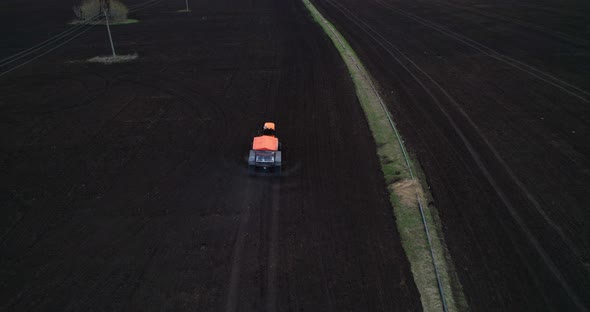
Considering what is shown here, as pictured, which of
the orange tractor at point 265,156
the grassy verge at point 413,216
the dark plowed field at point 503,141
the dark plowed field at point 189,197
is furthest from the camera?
the orange tractor at point 265,156

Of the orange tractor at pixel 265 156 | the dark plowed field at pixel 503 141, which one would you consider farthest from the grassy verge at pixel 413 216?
the orange tractor at pixel 265 156

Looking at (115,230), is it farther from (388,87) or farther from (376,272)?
(388,87)

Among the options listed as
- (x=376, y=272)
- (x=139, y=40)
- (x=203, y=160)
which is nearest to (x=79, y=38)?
(x=139, y=40)

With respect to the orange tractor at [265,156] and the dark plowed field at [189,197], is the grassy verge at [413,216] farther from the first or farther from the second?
the orange tractor at [265,156]

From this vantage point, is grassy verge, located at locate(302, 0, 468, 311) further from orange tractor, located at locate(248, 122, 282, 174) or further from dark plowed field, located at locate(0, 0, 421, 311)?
orange tractor, located at locate(248, 122, 282, 174)

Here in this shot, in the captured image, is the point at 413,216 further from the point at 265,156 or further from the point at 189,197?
the point at 189,197

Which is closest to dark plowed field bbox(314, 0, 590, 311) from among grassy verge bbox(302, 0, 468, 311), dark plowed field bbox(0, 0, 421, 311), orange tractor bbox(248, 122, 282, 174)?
grassy verge bbox(302, 0, 468, 311)
